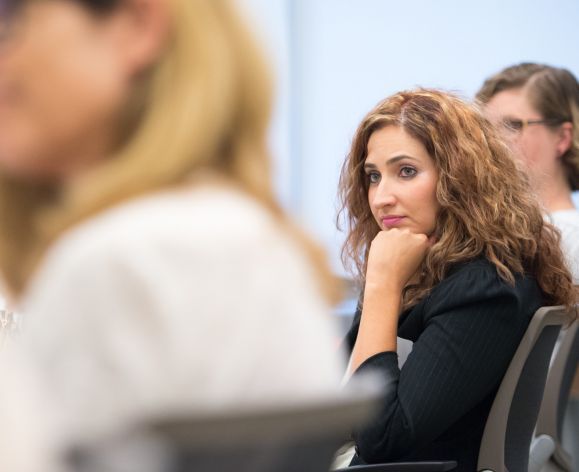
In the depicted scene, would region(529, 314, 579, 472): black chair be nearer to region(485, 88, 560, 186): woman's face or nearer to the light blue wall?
region(485, 88, 560, 186): woman's face

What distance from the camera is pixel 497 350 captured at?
6.36 feet

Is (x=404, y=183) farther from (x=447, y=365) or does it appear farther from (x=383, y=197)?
(x=447, y=365)

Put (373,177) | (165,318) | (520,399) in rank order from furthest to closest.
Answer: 1. (373,177)
2. (520,399)
3. (165,318)

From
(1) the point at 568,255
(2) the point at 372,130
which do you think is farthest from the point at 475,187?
(1) the point at 568,255

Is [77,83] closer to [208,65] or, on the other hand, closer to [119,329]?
[208,65]

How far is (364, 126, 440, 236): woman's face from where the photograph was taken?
6.93 ft

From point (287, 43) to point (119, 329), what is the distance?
3186mm

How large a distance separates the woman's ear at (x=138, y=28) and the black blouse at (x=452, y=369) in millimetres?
1219

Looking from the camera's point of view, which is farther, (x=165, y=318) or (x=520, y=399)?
(x=520, y=399)

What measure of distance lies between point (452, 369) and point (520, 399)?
0.21 meters

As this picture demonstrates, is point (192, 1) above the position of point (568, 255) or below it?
above

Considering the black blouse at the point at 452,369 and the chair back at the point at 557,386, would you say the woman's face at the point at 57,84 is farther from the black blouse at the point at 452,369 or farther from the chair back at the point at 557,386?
the chair back at the point at 557,386

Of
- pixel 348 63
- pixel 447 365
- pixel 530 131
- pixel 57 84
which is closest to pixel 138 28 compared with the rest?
pixel 57 84

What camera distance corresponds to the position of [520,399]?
2.01 m
